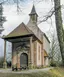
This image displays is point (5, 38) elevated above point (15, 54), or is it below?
above

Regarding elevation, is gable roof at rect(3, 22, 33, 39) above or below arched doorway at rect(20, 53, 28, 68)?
above

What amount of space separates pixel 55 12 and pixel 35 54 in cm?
2958

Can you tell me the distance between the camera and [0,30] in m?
42.0

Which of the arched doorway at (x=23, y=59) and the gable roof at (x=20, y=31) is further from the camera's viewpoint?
the arched doorway at (x=23, y=59)

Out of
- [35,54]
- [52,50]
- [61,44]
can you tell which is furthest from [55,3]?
[52,50]

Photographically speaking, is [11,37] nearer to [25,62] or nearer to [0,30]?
[25,62]

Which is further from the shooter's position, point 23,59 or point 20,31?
point 23,59

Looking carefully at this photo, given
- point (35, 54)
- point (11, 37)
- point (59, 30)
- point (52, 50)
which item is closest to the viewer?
point (59, 30)

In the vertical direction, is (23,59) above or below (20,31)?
below

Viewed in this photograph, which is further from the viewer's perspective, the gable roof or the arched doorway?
the arched doorway

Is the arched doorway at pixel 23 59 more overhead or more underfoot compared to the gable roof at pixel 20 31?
more underfoot

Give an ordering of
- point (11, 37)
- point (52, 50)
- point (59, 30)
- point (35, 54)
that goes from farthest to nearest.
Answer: point (52, 50)
point (35, 54)
point (11, 37)
point (59, 30)

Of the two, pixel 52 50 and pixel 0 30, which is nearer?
pixel 0 30

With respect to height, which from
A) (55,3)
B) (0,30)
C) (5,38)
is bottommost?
(55,3)
